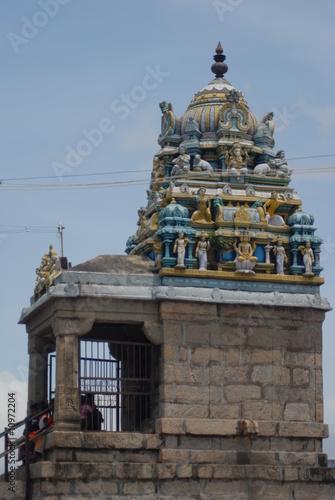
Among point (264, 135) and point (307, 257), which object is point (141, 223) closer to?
point (264, 135)

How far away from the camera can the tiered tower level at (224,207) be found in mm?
26422

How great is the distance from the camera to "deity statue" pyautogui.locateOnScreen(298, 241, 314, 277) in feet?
88.1

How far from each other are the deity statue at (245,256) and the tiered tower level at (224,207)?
21mm

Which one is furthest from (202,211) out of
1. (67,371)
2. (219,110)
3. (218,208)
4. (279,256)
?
(67,371)

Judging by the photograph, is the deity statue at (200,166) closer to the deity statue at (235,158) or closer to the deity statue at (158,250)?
the deity statue at (235,158)

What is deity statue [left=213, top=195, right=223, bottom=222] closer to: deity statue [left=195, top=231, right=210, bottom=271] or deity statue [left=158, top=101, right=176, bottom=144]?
deity statue [left=195, top=231, right=210, bottom=271]

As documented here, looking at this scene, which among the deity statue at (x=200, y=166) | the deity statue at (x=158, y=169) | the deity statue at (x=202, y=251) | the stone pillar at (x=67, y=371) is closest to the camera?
the stone pillar at (x=67, y=371)

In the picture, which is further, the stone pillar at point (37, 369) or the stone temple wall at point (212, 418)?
the stone pillar at point (37, 369)

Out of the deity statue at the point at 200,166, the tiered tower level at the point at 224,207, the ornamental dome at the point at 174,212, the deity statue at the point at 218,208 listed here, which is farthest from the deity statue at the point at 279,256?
the deity statue at the point at 200,166

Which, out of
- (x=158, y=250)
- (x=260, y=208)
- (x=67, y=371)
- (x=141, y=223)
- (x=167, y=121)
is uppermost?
(x=167, y=121)

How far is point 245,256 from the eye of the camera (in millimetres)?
26547

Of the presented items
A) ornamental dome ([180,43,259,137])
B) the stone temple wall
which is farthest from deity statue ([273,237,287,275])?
ornamental dome ([180,43,259,137])

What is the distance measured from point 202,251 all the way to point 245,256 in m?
0.94

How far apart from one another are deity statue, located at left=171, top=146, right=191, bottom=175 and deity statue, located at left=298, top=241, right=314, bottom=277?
3.09m
